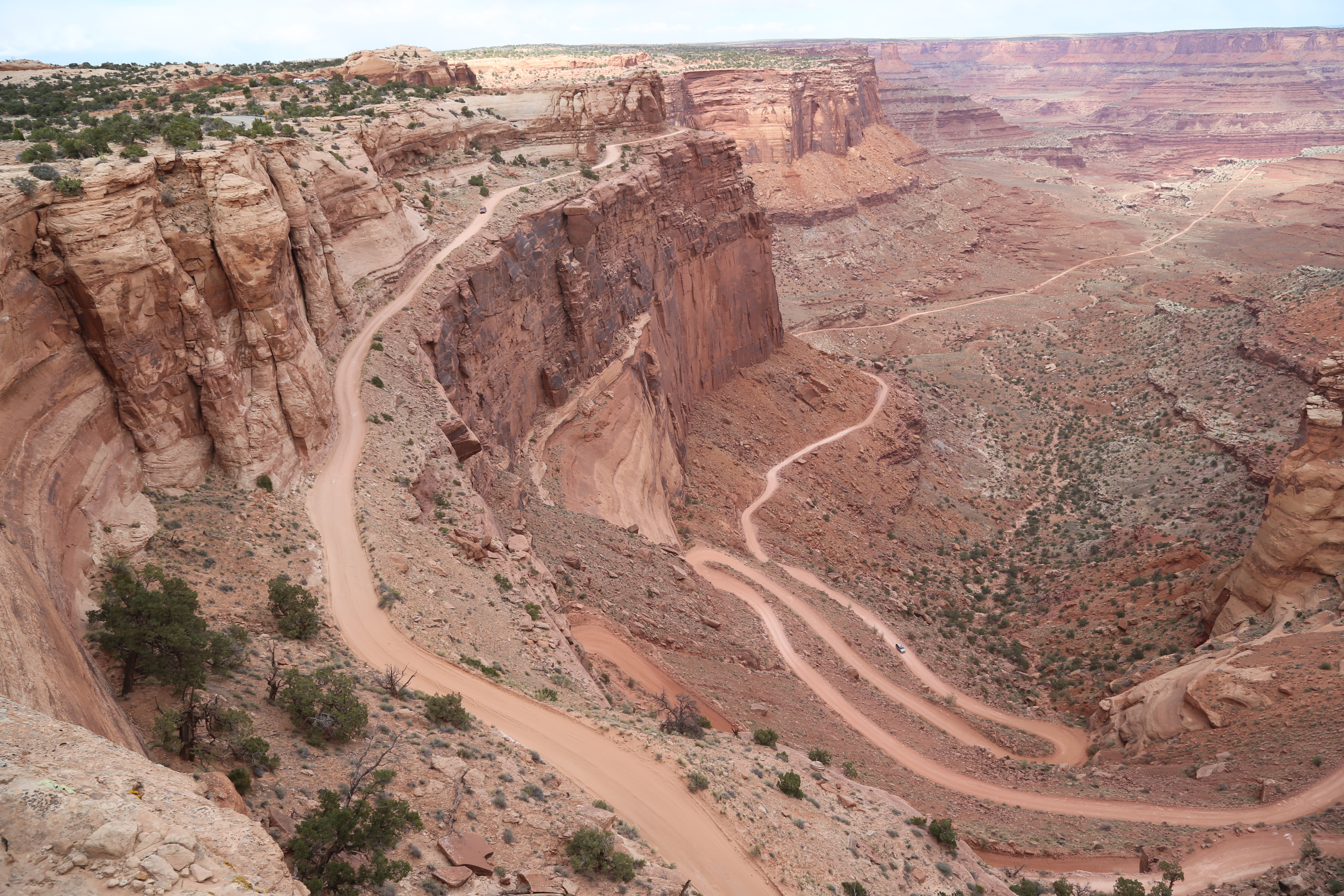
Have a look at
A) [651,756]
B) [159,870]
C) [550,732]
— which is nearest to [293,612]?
[550,732]

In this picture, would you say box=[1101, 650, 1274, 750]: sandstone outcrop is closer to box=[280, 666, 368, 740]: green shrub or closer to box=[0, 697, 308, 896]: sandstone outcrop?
box=[280, 666, 368, 740]: green shrub

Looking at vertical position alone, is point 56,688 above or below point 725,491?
above

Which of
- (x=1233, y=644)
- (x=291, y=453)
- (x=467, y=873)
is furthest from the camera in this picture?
(x=1233, y=644)

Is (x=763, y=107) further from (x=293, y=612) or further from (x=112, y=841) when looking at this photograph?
(x=112, y=841)

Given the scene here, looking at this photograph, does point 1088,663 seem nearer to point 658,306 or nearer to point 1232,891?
point 1232,891

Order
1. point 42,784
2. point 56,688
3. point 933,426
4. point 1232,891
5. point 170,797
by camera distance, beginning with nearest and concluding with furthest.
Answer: point 42,784 < point 170,797 < point 56,688 < point 1232,891 < point 933,426

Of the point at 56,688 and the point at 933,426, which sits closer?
the point at 56,688

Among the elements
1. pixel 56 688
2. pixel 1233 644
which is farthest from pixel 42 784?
pixel 1233 644
